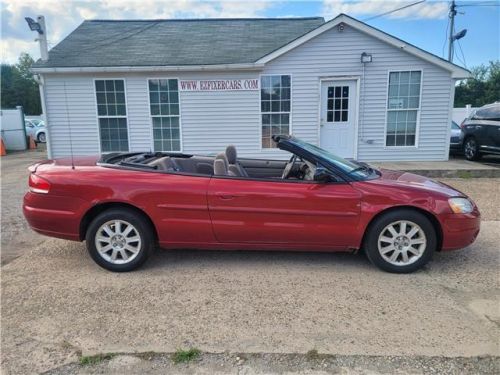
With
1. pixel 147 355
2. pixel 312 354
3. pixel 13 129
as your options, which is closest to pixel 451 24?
pixel 13 129

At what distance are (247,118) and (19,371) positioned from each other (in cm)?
884

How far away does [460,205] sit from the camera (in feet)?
11.9

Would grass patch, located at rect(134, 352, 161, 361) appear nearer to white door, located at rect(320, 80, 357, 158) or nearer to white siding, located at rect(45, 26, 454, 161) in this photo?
white siding, located at rect(45, 26, 454, 161)

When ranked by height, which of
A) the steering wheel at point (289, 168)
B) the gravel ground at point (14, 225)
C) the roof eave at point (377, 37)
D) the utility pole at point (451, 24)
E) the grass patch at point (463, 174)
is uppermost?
the utility pole at point (451, 24)

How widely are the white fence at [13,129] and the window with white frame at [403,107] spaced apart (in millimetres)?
17353

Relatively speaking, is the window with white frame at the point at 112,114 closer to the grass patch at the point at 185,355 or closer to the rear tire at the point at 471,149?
the grass patch at the point at 185,355

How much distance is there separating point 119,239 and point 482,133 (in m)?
11.1

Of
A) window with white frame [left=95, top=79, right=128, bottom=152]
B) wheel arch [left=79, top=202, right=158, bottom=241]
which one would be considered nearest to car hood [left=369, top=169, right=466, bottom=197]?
wheel arch [left=79, top=202, right=158, bottom=241]

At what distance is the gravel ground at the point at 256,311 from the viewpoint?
241 centimetres

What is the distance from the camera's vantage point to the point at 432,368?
2.30m

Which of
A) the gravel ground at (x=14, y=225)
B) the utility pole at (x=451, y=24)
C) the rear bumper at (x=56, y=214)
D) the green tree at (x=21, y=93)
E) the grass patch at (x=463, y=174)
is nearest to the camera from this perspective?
the rear bumper at (x=56, y=214)

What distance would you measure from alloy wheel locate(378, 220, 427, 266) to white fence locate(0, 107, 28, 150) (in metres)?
19.8

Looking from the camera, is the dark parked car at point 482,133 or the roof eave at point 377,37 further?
the dark parked car at point 482,133

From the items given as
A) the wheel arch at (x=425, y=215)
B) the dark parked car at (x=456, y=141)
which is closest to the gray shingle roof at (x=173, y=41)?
the dark parked car at (x=456, y=141)
